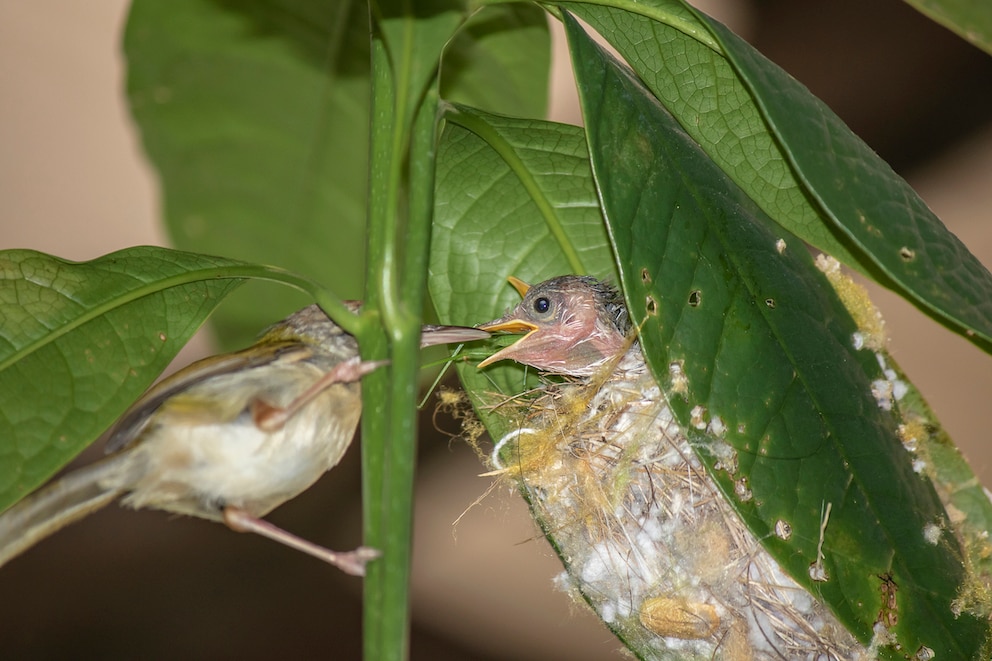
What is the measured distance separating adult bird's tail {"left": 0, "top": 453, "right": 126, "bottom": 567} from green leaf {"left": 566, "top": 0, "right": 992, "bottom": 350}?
32.4 inches

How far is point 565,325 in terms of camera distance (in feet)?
5.27

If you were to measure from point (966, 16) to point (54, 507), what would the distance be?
1.08m

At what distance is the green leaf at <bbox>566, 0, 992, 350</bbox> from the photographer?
906 mm

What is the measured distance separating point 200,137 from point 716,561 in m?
1.28

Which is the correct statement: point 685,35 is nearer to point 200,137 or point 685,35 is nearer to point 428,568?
point 200,137

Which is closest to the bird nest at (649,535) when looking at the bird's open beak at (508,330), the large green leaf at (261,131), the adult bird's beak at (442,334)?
the bird's open beak at (508,330)

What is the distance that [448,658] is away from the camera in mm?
3393

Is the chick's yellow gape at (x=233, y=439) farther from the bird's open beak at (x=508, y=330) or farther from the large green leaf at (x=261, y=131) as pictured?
the large green leaf at (x=261, y=131)

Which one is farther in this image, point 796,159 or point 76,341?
point 76,341

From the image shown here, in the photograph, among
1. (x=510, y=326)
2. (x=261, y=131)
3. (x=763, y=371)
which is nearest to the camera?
(x=763, y=371)

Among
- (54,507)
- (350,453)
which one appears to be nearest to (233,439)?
(54,507)

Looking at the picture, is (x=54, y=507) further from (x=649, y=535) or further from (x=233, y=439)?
(x=649, y=535)

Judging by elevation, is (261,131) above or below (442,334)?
above

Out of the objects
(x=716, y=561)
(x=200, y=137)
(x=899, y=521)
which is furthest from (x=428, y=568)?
(x=899, y=521)
